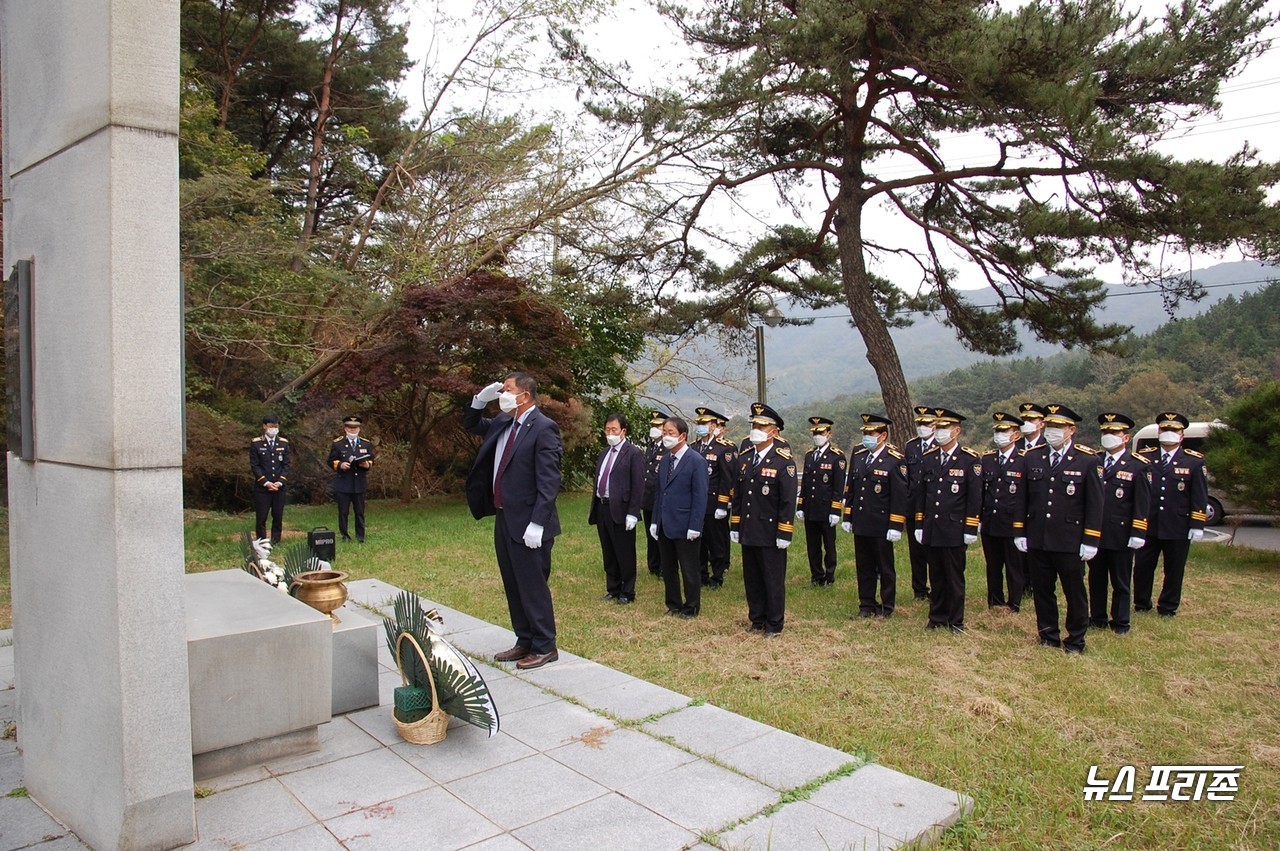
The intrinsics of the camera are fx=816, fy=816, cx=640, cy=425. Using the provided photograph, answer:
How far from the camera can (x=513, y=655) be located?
544cm

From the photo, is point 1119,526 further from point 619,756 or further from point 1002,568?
point 619,756

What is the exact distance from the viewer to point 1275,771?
392 centimetres

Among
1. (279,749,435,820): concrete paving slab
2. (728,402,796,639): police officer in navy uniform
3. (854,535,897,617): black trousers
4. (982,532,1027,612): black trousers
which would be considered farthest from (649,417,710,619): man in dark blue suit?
(279,749,435,820): concrete paving slab

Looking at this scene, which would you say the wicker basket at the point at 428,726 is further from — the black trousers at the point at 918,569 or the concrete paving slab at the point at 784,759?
the black trousers at the point at 918,569

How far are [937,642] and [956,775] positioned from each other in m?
2.60

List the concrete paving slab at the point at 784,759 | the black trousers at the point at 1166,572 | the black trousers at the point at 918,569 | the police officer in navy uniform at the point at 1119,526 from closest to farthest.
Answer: the concrete paving slab at the point at 784,759, the police officer in navy uniform at the point at 1119,526, the black trousers at the point at 1166,572, the black trousers at the point at 918,569

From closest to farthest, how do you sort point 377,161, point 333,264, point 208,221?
point 208,221 < point 333,264 < point 377,161

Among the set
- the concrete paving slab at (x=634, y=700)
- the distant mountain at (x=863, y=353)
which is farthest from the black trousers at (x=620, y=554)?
the distant mountain at (x=863, y=353)

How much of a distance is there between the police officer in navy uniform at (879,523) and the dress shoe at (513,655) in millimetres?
3251

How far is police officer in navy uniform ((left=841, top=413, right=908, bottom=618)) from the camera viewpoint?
7.19 m

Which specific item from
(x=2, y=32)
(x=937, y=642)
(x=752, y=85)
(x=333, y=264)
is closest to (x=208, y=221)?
(x=333, y=264)

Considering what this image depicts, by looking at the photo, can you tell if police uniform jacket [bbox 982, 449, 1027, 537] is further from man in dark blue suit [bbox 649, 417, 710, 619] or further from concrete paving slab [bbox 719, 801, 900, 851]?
concrete paving slab [bbox 719, 801, 900, 851]

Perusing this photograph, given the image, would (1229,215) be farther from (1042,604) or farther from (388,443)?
(388,443)

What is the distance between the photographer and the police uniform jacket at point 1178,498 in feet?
23.9
